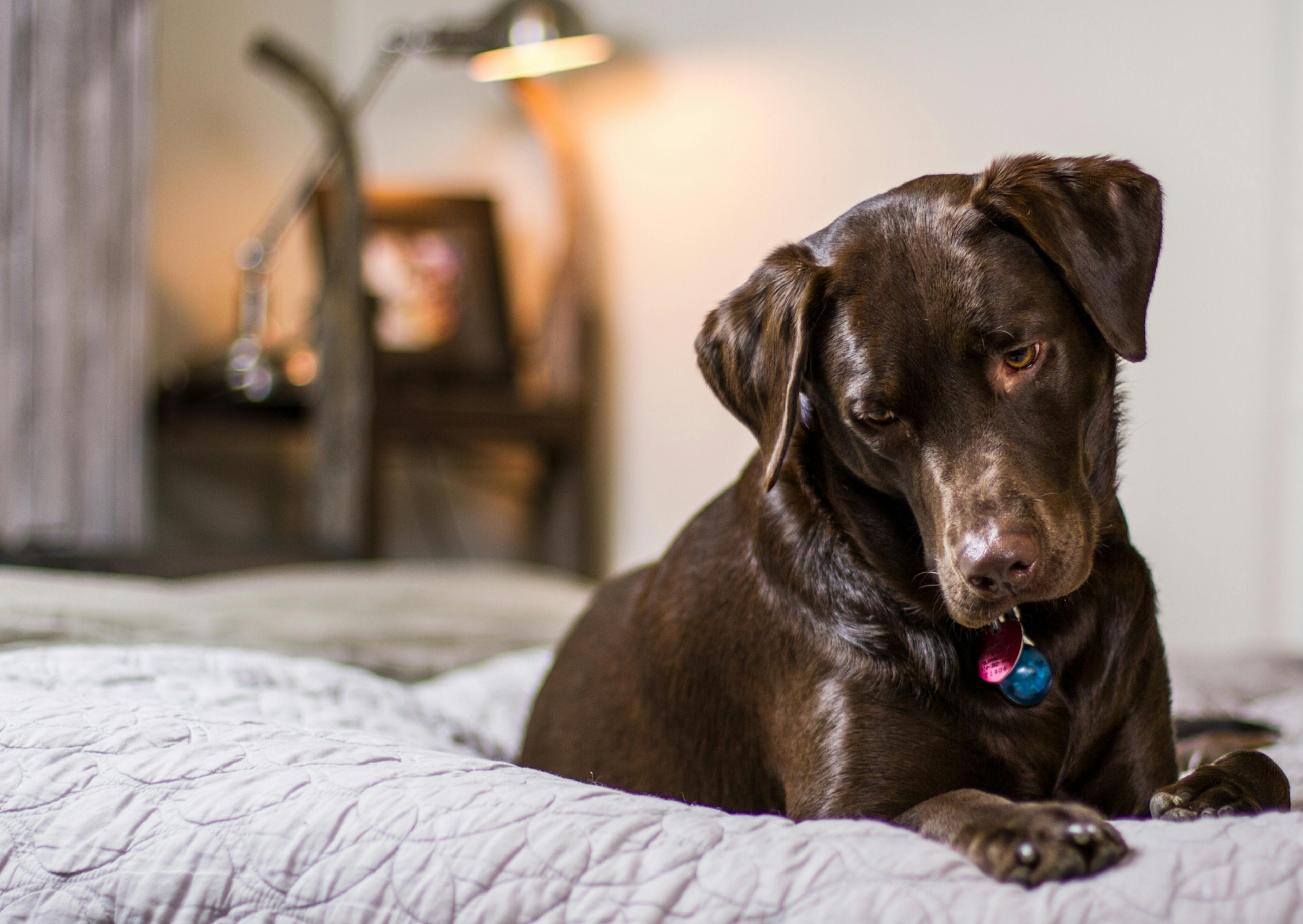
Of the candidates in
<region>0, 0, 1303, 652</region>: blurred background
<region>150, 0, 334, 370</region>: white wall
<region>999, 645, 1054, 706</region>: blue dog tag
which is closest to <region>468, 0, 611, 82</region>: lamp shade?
<region>0, 0, 1303, 652</region>: blurred background

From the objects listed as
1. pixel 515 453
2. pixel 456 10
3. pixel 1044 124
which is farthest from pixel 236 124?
pixel 1044 124

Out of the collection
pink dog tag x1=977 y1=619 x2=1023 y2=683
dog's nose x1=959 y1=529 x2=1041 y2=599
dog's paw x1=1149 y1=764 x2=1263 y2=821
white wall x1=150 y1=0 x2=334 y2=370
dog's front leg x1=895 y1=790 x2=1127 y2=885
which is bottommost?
dog's paw x1=1149 y1=764 x2=1263 y2=821

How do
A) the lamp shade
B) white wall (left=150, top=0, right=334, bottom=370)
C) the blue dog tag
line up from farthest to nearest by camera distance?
white wall (left=150, top=0, right=334, bottom=370), the lamp shade, the blue dog tag

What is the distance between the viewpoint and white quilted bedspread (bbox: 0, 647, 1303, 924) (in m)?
0.70

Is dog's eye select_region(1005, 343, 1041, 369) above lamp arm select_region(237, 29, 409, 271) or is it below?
below

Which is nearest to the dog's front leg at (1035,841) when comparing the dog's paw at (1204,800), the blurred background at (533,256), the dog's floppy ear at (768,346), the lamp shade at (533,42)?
the dog's paw at (1204,800)

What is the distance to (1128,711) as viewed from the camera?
104 centimetres

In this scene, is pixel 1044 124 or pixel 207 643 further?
pixel 1044 124

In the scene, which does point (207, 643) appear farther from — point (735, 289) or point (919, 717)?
point (919, 717)

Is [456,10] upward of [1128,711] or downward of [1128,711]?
upward

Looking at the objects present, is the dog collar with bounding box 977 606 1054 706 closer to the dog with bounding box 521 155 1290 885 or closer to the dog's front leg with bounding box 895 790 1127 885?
the dog with bounding box 521 155 1290 885

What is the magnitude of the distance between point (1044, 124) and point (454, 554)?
2.83 meters

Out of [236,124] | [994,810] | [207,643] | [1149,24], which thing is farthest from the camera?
[236,124]

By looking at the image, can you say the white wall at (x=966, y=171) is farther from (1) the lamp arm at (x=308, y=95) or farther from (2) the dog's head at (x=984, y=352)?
A: (2) the dog's head at (x=984, y=352)
